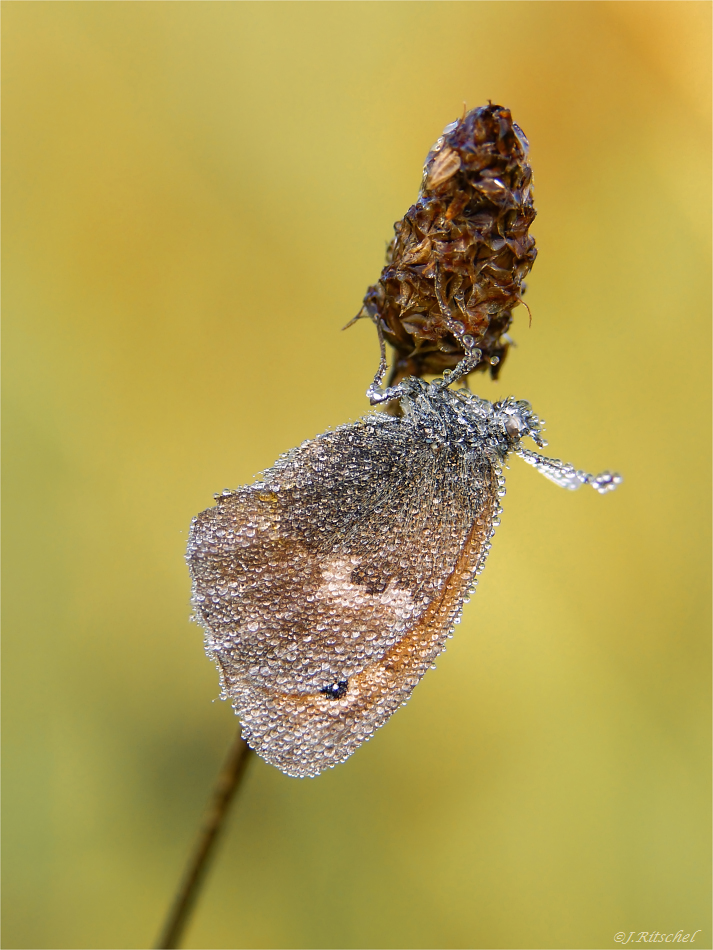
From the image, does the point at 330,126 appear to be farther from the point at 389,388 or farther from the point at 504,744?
the point at 504,744

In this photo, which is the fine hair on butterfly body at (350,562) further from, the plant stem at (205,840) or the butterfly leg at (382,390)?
the plant stem at (205,840)

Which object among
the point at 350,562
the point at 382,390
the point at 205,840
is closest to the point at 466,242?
the point at 382,390

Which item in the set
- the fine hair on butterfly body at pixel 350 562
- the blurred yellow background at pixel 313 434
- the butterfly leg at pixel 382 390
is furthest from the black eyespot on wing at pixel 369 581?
the blurred yellow background at pixel 313 434

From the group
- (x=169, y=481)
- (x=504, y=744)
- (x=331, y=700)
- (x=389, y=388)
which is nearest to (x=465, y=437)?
(x=389, y=388)

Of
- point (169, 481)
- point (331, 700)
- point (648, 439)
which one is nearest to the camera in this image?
point (331, 700)

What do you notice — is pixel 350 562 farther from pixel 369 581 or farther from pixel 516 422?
pixel 516 422

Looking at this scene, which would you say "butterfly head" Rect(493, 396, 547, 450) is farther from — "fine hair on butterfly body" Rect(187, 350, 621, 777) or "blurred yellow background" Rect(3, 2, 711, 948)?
"blurred yellow background" Rect(3, 2, 711, 948)
